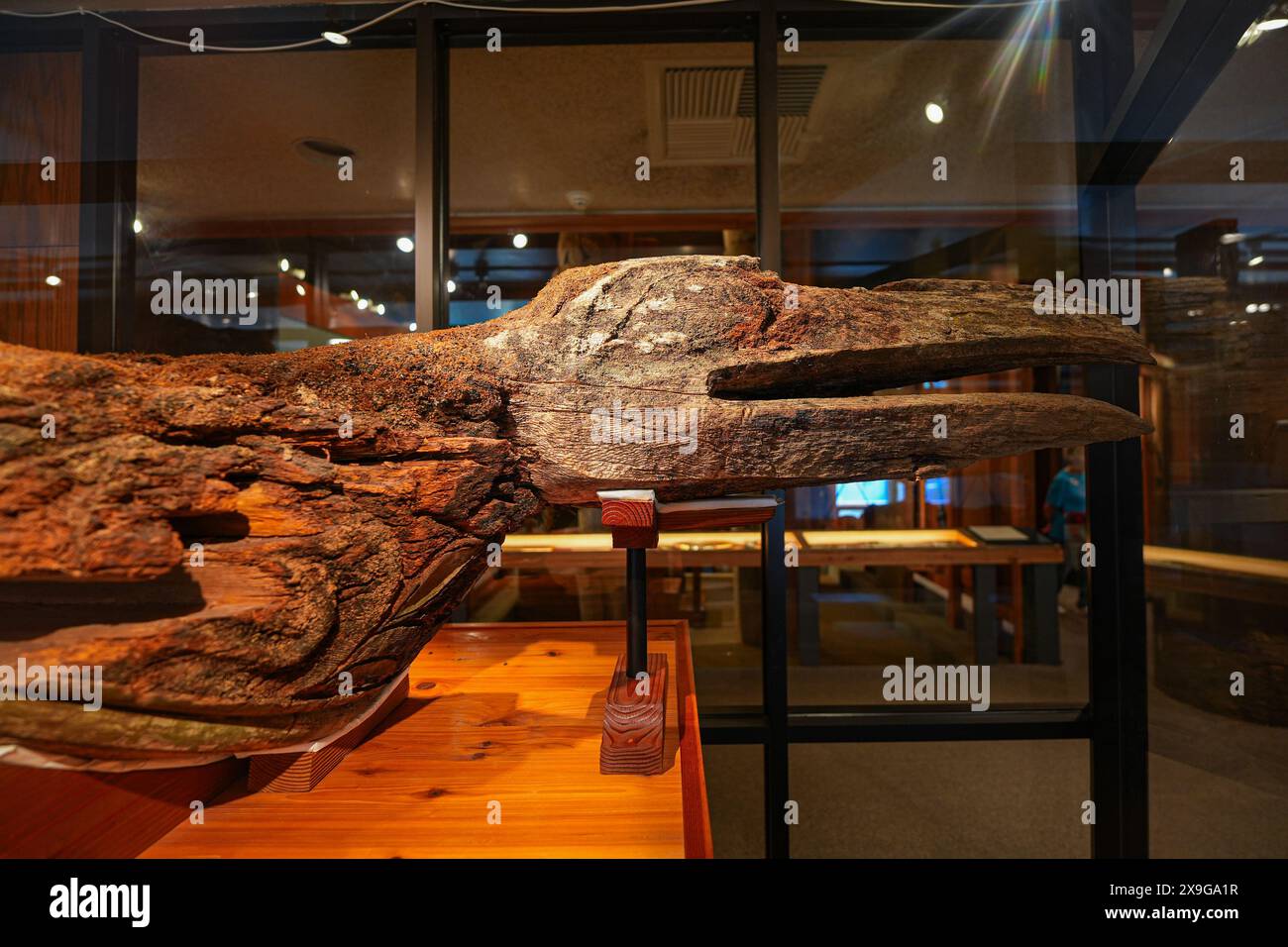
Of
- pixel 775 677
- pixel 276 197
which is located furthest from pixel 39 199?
pixel 775 677

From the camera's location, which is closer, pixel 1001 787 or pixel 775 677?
pixel 775 677

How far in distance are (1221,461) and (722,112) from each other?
200cm

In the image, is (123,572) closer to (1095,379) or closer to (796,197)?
(796,197)

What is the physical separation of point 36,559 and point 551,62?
2.21 meters

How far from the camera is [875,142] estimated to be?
2.39 meters

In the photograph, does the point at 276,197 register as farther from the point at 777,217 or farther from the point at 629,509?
the point at 629,509

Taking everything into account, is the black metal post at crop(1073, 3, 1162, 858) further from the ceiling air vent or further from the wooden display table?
the wooden display table

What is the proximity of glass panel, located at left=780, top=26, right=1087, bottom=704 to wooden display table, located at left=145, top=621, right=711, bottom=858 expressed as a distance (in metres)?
1.24

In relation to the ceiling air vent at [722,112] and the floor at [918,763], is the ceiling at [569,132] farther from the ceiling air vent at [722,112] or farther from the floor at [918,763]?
the floor at [918,763]

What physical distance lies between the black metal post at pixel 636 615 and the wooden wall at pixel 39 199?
1675 millimetres

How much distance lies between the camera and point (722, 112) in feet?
7.63

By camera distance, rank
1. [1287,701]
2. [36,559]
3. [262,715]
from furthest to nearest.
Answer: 1. [1287,701]
2. [262,715]
3. [36,559]

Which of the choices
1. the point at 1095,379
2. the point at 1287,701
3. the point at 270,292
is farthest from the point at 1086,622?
the point at 270,292
